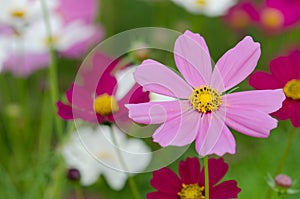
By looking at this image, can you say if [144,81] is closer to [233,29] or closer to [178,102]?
[178,102]

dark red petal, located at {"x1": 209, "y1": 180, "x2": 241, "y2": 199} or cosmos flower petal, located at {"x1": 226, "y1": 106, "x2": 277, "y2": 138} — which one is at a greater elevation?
cosmos flower petal, located at {"x1": 226, "y1": 106, "x2": 277, "y2": 138}

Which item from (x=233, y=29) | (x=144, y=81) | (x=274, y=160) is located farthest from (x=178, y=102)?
(x=233, y=29)

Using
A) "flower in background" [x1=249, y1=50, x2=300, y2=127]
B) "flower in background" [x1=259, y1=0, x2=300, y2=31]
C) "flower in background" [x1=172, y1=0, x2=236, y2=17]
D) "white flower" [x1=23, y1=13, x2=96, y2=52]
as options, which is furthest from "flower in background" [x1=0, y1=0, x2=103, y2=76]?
"flower in background" [x1=249, y1=50, x2=300, y2=127]

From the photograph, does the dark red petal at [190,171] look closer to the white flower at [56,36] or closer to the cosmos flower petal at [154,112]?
the cosmos flower petal at [154,112]

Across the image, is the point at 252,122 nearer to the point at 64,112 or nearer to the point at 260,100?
the point at 260,100

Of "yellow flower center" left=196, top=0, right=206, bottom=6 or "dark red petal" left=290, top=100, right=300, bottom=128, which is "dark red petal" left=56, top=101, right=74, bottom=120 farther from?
"yellow flower center" left=196, top=0, right=206, bottom=6
